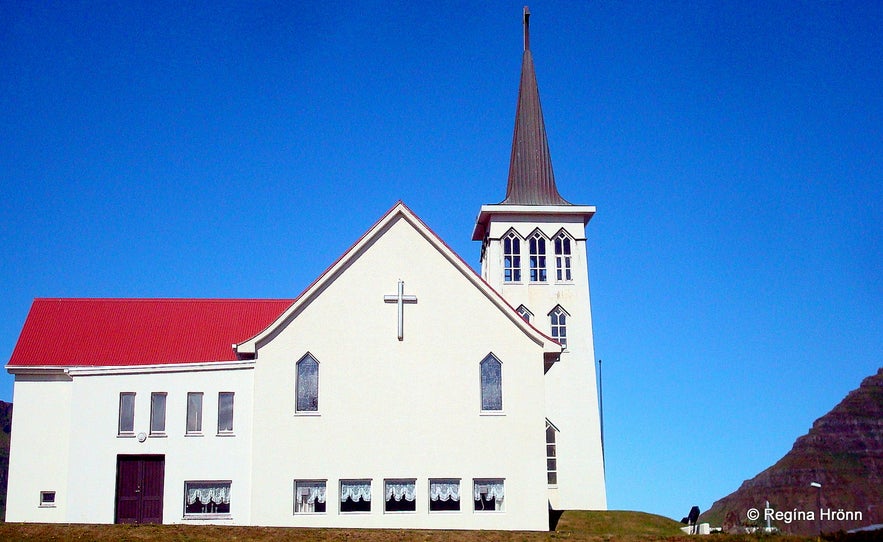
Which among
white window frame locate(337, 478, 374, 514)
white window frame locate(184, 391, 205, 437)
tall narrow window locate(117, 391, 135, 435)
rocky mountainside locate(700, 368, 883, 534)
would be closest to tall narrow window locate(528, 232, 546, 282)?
white window frame locate(337, 478, 374, 514)

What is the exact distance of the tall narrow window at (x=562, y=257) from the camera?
5081 cm

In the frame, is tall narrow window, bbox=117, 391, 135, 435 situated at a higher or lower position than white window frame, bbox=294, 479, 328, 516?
higher

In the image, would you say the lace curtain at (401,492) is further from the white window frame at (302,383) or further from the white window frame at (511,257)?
the white window frame at (511,257)

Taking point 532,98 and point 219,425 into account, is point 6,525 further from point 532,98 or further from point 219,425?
point 532,98

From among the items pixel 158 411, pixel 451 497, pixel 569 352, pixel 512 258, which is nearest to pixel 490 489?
pixel 451 497

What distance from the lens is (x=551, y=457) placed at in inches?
1901

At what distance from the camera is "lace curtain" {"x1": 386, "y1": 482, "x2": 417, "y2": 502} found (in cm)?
3472

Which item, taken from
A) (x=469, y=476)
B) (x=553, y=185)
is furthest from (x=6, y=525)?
(x=553, y=185)

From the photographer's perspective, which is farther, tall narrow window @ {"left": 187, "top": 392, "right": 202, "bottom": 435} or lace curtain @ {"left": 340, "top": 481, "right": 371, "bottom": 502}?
tall narrow window @ {"left": 187, "top": 392, "right": 202, "bottom": 435}

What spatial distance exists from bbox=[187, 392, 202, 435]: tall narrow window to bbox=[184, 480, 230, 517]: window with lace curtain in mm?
1816

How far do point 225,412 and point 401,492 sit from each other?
658 cm

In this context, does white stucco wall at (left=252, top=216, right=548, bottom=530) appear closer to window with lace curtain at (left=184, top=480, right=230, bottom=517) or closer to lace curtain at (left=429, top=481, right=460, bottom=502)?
lace curtain at (left=429, top=481, right=460, bottom=502)

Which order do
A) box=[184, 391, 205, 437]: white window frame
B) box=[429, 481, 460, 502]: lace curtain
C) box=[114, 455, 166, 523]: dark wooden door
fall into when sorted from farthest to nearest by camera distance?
box=[184, 391, 205, 437]: white window frame
box=[114, 455, 166, 523]: dark wooden door
box=[429, 481, 460, 502]: lace curtain

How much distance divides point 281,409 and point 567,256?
20539mm
